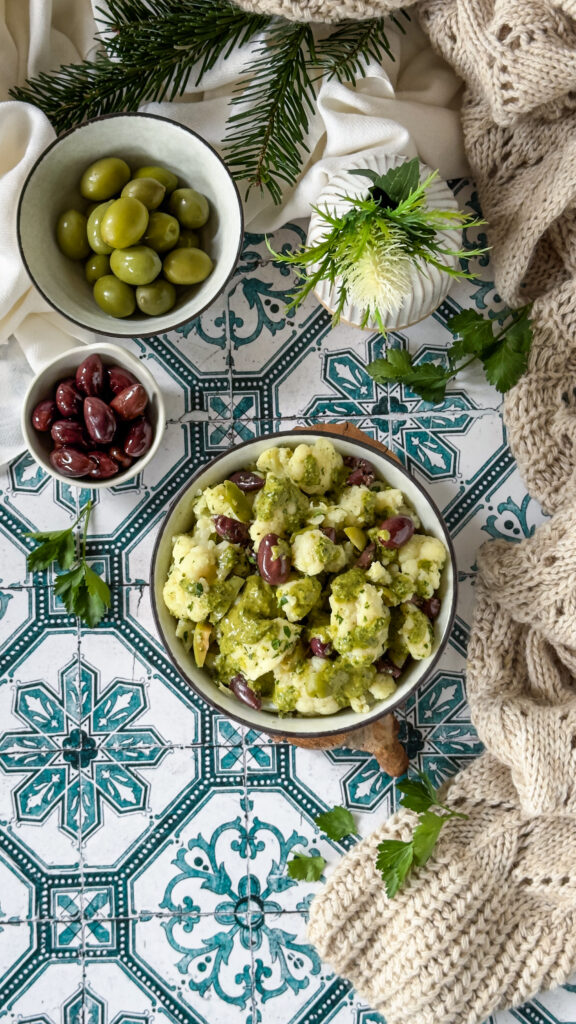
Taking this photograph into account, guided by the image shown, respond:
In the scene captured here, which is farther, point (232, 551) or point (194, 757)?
point (194, 757)

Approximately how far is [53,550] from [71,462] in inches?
7.1

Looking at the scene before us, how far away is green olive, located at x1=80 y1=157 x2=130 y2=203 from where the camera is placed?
4.27 ft

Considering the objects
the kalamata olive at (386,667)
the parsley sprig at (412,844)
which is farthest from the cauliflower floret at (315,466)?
the parsley sprig at (412,844)

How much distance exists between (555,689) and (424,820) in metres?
0.28

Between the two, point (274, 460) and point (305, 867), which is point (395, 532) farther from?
point (305, 867)

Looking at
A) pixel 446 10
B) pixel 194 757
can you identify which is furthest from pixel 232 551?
pixel 446 10

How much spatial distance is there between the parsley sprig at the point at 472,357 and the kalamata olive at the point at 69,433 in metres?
0.44

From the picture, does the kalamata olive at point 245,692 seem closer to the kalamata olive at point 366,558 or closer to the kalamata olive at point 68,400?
the kalamata olive at point 366,558

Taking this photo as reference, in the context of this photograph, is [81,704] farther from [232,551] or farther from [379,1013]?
[379,1013]

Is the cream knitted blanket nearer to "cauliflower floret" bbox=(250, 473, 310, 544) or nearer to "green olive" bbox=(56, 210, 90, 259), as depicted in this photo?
"cauliflower floret" bbox=(250, 473, 310, 544)

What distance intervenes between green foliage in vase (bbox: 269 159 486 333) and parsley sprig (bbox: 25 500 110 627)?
51 cm

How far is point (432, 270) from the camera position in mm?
1322

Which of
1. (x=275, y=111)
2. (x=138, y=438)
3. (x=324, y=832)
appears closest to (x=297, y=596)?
(x=138, y=438)

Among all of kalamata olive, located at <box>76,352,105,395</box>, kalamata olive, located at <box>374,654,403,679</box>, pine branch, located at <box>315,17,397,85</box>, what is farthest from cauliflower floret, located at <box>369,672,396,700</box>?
pine branch, located at <box>315,17,397,85</box>
